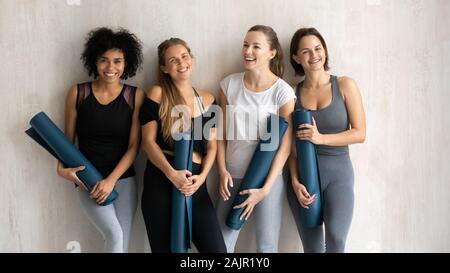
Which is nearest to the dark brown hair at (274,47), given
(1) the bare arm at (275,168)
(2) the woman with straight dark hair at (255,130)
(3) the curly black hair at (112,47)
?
(2) the woman with straight dark hair at (255,130)

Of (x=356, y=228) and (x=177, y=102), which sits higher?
(x=177, y=102)

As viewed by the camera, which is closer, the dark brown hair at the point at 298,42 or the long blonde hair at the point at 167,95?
the long blonde hair at the point at 167,95

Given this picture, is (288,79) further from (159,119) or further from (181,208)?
(181,208)

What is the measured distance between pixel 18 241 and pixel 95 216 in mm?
569

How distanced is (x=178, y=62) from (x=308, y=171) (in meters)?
0.83

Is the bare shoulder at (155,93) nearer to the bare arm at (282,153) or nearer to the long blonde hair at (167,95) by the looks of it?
the long blonde hair at (167,95)

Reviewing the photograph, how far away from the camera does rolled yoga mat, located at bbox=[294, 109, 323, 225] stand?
210 cm

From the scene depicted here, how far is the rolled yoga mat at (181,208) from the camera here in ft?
6.62

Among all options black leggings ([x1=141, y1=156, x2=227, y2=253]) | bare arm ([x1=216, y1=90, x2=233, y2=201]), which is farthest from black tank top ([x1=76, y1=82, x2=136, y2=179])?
bare arm ([x1=216, y1=90, x2=233, y2=201])

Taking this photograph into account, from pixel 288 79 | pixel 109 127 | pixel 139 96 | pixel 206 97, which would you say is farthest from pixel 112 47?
pixel 288 79

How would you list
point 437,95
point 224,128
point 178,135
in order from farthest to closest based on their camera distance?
point 437,95
point 224,128
point 178,135

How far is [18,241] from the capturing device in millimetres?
2359
